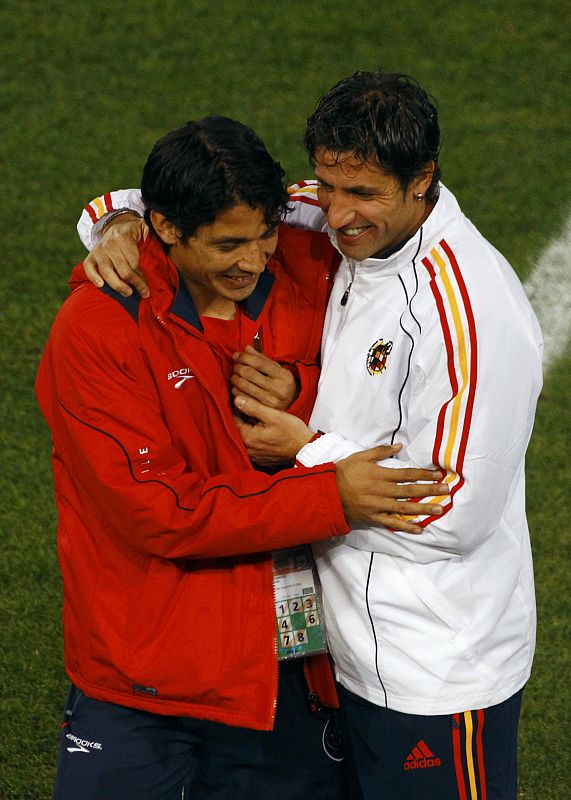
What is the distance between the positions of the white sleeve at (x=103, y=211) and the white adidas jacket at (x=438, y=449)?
679 mm

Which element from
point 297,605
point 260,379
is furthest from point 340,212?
point 297,605

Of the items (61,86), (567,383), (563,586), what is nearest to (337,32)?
(61,86)

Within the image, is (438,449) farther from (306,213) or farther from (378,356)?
(306,213)

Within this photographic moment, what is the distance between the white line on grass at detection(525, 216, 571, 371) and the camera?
21.6ft

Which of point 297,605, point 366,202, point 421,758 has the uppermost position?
point 366,202

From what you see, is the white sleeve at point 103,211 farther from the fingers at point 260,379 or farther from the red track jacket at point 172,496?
the fingers at point 260,379

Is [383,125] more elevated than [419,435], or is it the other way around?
[383,125]

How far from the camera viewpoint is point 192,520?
3230 mm

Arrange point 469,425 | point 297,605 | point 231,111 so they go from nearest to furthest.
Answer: point 469,425
point 297,605
point 231,111

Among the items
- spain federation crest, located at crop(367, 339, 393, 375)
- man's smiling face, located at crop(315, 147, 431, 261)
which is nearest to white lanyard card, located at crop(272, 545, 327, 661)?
spain federation crest, located at crop(367, 339, 393, 375)

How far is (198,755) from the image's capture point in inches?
148

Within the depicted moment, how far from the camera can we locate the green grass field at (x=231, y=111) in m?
6.10

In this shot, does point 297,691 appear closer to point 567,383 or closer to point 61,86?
point 567,383

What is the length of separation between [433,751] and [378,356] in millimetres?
987
